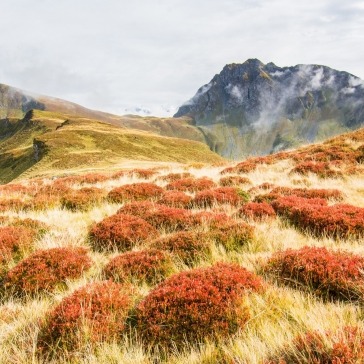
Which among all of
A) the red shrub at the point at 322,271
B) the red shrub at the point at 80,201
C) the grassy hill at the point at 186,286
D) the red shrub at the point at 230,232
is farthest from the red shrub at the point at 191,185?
the red shrub at the point at 322,271

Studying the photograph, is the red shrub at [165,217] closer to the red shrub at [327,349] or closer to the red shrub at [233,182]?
the red shrub at [327,349]

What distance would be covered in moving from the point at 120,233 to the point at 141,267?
A: 2.01 meters

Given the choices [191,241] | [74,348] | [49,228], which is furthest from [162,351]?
[49,228]

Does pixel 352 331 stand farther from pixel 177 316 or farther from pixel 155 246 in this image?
pixel 155 246

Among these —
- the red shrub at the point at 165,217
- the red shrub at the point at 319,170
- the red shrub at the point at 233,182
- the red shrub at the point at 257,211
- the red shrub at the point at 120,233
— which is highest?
the red shrub at the point at 319,170

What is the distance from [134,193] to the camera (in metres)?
13.8

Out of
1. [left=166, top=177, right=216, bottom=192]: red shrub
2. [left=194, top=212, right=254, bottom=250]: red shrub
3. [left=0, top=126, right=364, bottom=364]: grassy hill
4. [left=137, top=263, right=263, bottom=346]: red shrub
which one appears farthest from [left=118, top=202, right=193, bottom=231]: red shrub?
[left=166, top=177, right=216, bottom=192]: red shrub

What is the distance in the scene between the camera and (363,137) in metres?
22.6

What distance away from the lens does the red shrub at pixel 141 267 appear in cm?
574

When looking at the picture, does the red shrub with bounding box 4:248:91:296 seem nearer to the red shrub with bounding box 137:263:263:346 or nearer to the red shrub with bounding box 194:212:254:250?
the red shrub with bounding box 137:263:263:346

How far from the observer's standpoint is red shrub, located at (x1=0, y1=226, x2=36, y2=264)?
23.6 feet

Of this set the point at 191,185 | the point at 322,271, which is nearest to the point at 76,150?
the point at 191,185

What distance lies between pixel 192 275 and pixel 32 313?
230 centimetres

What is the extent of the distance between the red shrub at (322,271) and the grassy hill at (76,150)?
70.6 m
